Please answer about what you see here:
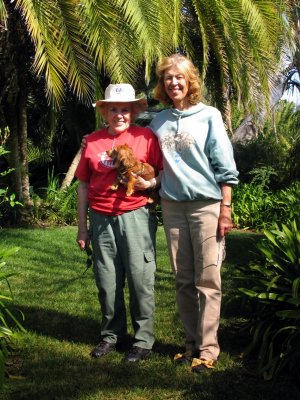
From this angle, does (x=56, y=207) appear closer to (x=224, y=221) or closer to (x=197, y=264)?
(x=197, y=264)

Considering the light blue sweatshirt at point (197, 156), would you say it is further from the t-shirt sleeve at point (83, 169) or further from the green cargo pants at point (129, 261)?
the t-shirt sleeve at point (83, 169)

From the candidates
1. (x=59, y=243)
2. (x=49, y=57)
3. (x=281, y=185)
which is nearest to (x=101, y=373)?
(x=49, y=57)

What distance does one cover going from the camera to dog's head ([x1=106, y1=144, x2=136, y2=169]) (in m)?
4.04

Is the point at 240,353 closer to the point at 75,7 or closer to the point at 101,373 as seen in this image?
the point at 101,373

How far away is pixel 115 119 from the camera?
14.0ft

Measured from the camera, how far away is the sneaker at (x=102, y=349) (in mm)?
4434

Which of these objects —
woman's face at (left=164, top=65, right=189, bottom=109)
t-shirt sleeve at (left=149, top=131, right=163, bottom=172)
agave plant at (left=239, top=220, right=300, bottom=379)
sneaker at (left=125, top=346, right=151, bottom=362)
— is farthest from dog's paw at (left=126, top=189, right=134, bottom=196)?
agave plant at (left=239, top=220, right=300, bottom=379)

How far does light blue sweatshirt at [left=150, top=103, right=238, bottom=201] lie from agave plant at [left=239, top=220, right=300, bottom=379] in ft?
3.20

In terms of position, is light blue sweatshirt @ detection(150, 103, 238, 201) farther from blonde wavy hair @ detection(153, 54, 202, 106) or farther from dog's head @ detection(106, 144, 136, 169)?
dog's head @ detection(106, 144, 136, 169)

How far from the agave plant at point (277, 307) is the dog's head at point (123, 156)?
1.46 meters

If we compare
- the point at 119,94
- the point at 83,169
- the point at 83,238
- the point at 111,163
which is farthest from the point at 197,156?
the point at 83,238

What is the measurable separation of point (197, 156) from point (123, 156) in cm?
51

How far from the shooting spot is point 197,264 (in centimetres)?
415

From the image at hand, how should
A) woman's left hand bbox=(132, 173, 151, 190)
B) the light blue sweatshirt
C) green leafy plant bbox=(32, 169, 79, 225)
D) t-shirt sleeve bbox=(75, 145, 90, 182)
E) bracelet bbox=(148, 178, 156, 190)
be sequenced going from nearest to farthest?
the light blue sweatshirt → woman's left hand bbox=(132, 173, 151, 190) → bracelet bbox=(148, 178, 156, 190) → t-shirt sleeve bbox=(75, 145, 90, 182) → green leafy plant bbox=(32, 169, 79, 225)
